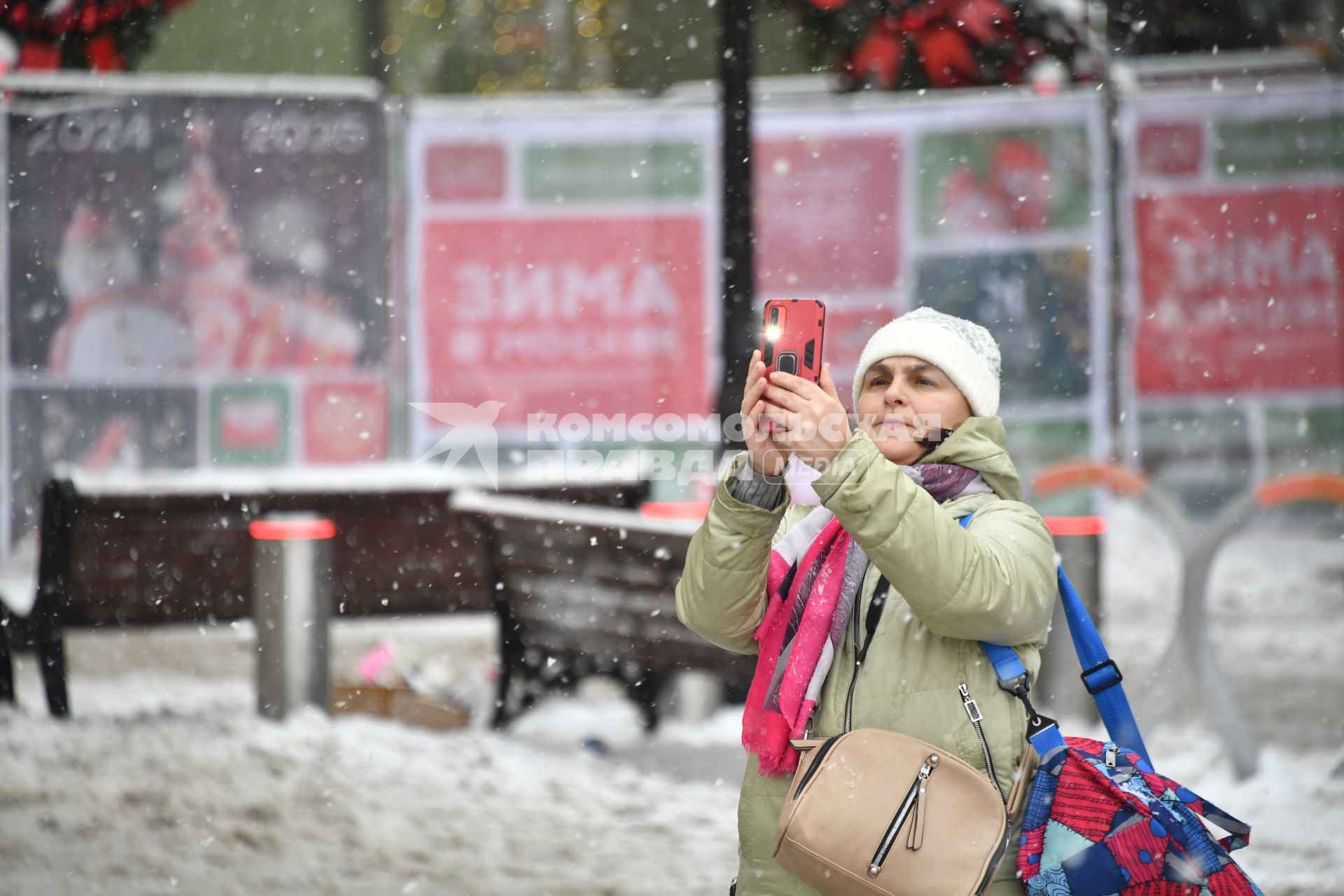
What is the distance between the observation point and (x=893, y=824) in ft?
6.03

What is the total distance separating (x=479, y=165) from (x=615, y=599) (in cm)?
493

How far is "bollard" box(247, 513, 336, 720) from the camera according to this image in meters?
5.32

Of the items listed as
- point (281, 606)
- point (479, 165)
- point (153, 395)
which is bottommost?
point (281, 606)

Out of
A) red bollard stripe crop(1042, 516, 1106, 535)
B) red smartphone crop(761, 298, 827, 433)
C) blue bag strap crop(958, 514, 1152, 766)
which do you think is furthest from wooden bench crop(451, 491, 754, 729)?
red smartphone crop(761, 298, 827, 433)

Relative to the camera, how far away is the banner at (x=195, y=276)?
9.13m

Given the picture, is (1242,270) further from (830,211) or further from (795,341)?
(795,341)

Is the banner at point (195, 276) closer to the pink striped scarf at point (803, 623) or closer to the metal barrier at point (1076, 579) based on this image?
the metal barrier at point (1076, 579)

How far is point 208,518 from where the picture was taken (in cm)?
580

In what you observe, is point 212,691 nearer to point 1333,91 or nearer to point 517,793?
point 517,793

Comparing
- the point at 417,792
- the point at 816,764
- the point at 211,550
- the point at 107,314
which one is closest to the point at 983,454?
the point at 816,764

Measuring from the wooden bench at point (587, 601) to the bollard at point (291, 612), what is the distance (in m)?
0.60

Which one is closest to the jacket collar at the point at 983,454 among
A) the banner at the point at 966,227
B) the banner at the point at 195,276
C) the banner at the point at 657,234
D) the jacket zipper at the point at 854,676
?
the jacket zipper at the point at 854,676

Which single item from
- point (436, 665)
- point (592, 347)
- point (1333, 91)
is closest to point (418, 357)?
point (592, 347)

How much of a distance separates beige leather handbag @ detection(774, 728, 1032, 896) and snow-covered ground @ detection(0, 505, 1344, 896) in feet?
7.46
